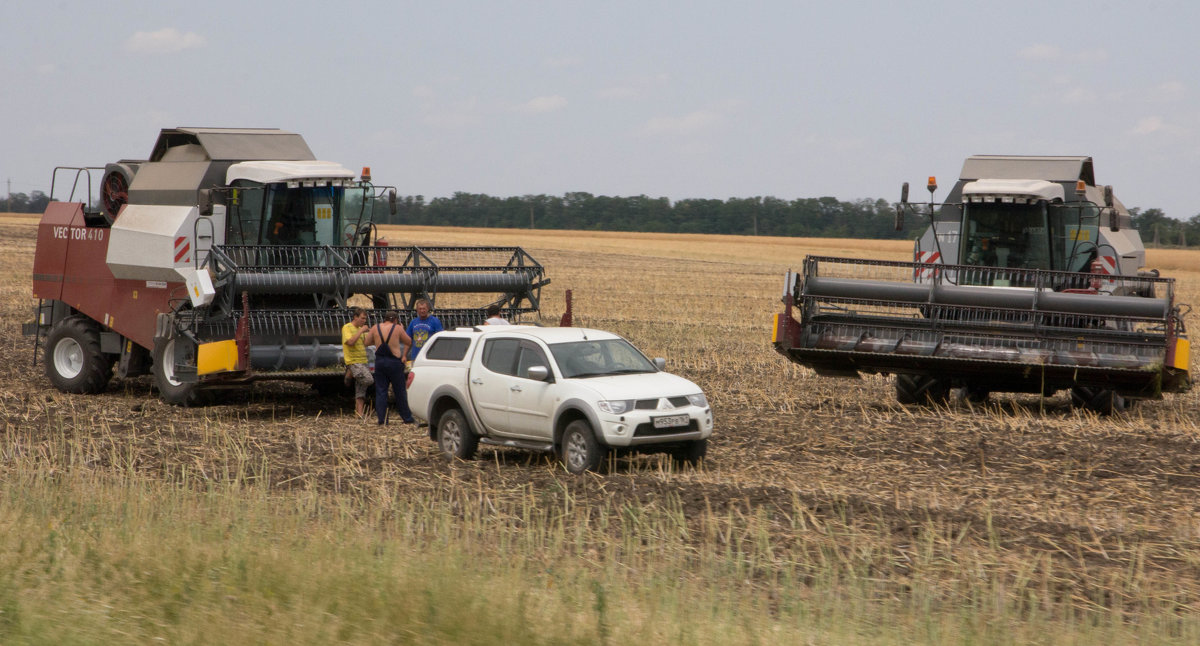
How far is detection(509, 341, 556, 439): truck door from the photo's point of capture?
38.2 feet

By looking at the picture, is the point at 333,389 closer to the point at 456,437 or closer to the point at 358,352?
the point at 358,352

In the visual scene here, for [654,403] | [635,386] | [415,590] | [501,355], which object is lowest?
[415,590]

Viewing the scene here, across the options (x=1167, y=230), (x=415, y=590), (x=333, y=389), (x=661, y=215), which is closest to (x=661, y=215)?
(x=661, y=215)

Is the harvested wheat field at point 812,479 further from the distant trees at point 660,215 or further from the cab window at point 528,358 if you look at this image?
the distant trees at point 660,215

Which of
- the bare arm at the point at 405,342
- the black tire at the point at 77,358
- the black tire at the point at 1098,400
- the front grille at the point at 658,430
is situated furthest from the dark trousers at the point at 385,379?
the black tire at the point at 1098,400

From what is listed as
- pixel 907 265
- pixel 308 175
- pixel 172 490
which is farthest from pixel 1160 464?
pixel 308 175

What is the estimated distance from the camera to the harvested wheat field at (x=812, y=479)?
7.57 meters

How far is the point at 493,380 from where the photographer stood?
12266mm

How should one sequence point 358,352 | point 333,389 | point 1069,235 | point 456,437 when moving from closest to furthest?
point 456,437
point 358,352
point 1069,235
point 333,389

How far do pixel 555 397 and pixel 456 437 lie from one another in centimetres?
155

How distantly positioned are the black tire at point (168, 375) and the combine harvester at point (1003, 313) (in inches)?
299

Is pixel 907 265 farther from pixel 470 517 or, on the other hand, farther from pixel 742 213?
pixel 742 213

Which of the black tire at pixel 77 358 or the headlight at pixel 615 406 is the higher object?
the headlight at pixel 615 406

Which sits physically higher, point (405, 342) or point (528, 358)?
point (528, 358)
